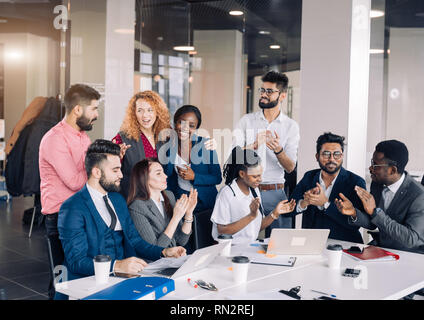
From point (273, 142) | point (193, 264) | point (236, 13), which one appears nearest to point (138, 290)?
point (193, 264)

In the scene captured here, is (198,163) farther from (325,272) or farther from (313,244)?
(325,272)

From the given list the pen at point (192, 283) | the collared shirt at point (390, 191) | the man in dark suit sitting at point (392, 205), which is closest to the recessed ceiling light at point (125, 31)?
the man in dark suit sitting at point (392, 205)

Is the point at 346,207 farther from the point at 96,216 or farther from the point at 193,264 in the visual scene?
the point at 96,216

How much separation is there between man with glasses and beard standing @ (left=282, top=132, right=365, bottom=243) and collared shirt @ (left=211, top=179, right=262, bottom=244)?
1.20 feet

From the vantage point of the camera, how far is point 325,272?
241cm

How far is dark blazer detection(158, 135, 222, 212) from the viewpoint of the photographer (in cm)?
382

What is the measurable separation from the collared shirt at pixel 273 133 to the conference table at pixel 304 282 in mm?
1694

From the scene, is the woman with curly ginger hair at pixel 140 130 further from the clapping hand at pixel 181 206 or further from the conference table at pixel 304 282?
the conference table at pixel 304 282

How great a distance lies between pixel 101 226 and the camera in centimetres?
259

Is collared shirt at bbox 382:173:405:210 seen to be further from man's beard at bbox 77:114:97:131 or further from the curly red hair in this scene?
man's beard at bbox 77:114:97:131

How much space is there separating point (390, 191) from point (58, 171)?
2293 mm

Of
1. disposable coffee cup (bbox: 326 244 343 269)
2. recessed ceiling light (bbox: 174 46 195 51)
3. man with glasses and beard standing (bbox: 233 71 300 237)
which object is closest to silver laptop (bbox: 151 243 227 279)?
disposable coffee cup (bbox: 326 244 343 269)
